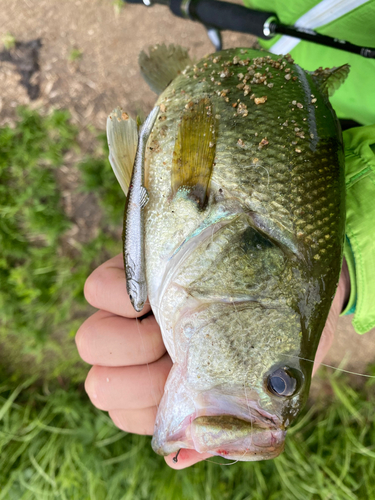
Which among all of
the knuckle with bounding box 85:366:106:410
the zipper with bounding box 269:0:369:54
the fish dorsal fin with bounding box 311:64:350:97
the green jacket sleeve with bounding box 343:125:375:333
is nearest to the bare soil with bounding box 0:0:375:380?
the zipper with bounding box 269:0:369:54

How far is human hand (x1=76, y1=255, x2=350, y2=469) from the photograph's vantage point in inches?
60.2

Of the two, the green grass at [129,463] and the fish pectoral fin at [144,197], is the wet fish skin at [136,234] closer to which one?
the fish pectoral fin at [144,197]

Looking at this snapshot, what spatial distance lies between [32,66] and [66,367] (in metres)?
2.82

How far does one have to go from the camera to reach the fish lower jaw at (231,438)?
116 cm

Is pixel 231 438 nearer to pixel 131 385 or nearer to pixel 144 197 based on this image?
pixel 131 385

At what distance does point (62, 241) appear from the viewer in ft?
9.95

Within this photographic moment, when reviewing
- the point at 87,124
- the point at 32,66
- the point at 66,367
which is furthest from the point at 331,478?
the point at 32,66

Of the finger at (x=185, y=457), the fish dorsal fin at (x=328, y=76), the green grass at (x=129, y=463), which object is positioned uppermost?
the fish dorsal fin at (x=328, y=76)

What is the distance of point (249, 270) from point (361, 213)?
66cm

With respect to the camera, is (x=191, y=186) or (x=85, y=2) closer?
(x=191, y=186)

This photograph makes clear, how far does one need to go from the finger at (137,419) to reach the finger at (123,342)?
25 cm

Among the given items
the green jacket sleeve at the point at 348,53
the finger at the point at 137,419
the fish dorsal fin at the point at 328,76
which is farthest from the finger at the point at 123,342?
the green jacket sleeve at the point at 348,53

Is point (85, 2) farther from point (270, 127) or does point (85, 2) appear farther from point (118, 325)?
point (118, 325)

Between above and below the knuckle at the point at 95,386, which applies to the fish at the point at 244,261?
above
